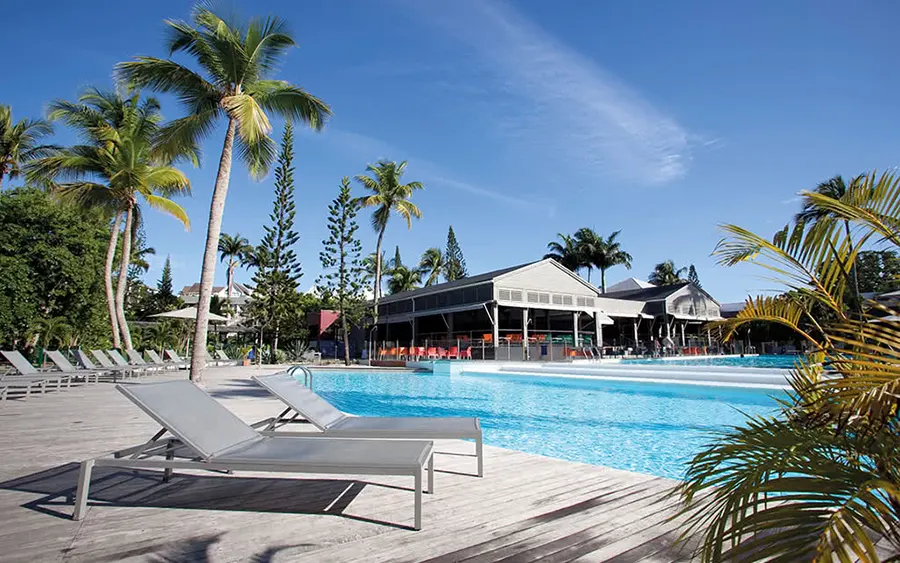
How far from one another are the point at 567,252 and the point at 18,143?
40958 mm

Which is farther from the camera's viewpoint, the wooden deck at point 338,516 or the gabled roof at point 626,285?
the gabled roof at point 626,285

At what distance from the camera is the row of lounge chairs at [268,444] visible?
9.44ft

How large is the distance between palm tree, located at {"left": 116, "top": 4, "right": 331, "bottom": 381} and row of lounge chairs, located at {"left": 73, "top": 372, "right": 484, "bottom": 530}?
23.8 feet

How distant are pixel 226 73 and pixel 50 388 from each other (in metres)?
8.38

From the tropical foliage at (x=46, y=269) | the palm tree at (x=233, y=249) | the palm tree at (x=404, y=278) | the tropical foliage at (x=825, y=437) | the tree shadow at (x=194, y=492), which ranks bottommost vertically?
the tree shadow at (x=194, y=492)

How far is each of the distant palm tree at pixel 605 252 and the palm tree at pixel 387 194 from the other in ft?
77.1

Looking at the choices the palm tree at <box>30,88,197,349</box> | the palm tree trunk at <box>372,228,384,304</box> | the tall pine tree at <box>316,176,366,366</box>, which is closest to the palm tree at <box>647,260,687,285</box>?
the palm tree trunk at <box>372,228,384,304</box>

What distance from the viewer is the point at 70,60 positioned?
1180 centimetres

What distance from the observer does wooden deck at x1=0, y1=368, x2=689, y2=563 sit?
2.42 metres

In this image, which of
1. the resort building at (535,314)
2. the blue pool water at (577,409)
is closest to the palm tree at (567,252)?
the resort building at (535,314)

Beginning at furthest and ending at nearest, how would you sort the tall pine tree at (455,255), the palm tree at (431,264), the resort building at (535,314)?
the tall pine tree at (455,255) → the palm tree at (431,264) → the resort building at (535,314)

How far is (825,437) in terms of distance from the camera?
1.60 m

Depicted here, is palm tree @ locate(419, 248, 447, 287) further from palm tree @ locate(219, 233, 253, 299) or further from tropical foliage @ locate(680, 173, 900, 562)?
tropical foliage @ locate(680, 173, 900, 562)

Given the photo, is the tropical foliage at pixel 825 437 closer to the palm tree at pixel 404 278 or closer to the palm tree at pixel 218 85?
the palm tree at pixel 218 85
